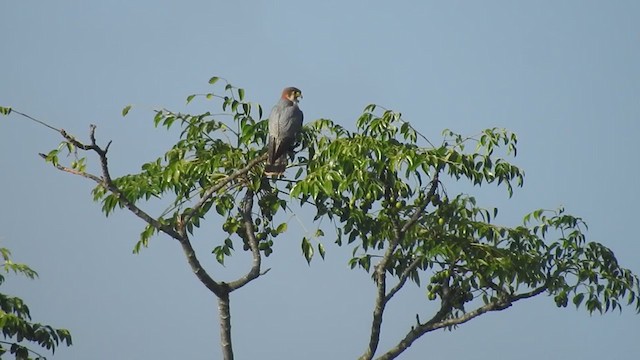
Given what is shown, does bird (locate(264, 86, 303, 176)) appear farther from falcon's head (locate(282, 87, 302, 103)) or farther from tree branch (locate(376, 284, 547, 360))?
tree branch (locate(376, 284, 547, 360))

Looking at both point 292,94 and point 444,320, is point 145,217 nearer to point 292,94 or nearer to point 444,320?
point 292,94

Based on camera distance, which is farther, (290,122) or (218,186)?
(290,122)

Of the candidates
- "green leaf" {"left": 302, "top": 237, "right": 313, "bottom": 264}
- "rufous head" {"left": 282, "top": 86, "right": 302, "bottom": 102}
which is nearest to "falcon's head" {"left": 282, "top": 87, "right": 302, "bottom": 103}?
"rufous head" {"left": 282, "top": 86, "right": 302, "bottom": 102}

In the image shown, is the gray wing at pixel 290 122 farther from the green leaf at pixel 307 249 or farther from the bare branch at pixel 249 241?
the green leaf at pixel 307 249

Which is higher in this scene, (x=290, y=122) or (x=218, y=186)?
(x=290, y=122)

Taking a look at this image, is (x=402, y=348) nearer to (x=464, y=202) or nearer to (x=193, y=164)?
(x=464, y=202)

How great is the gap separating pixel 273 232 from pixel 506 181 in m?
1.86

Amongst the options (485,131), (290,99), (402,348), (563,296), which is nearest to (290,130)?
(290,99)

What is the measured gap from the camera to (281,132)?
28.2ft

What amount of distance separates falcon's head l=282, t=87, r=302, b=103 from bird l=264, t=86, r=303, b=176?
0.25 ft

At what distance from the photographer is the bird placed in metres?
8.32

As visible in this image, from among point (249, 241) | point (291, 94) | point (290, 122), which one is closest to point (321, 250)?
point (249, 241)

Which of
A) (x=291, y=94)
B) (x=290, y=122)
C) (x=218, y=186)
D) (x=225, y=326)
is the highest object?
(x=291, y=94)

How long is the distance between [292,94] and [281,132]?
89 cm
